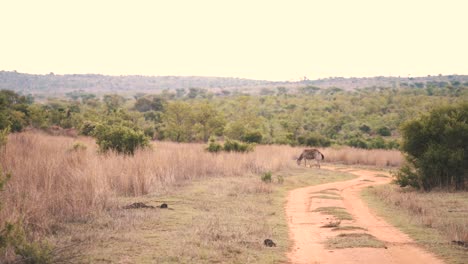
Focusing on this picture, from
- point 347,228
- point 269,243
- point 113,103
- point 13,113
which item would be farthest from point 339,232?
point 113,103

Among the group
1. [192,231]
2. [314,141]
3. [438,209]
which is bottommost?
[314,141]

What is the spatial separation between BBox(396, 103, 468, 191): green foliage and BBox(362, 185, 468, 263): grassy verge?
1.05m

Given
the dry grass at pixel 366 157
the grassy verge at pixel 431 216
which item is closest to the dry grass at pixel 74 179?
the grassy verge at pixel 431 216

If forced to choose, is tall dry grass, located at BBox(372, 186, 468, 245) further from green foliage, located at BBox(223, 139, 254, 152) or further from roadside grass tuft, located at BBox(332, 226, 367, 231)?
green foliage, located at BBox(223, 139, 254, 152)

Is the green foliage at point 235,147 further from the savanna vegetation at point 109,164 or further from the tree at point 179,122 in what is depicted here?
the tree at point 179,122

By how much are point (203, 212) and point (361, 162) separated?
23739mm

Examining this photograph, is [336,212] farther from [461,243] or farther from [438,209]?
[461,243]

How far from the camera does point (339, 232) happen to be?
1060 cm

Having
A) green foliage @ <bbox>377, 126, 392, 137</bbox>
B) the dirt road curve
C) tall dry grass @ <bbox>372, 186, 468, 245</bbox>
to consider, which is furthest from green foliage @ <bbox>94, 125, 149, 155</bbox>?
green foliage @ <bbox>377, 126, 392, 137</bbox>

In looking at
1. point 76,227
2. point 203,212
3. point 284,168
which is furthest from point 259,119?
point 76,227

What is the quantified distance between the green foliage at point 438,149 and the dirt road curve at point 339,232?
2.54 m

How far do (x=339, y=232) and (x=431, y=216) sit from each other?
2.81 m

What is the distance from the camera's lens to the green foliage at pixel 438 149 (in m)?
17.1

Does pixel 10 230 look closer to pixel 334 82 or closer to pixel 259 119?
pixel 259 119
